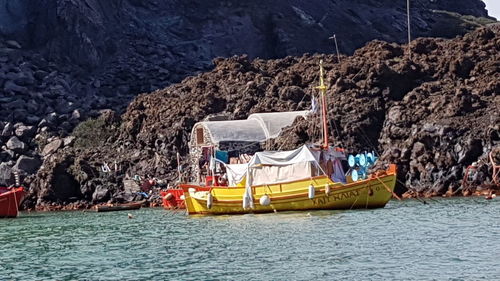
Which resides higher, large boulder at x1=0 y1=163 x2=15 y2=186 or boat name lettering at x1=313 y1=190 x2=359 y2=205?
large boulder at x1=0 y1=163 x2=15 y2=186

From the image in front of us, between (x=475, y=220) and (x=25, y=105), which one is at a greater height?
(x=25, y=105)

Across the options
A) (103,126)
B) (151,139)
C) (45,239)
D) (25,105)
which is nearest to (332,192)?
(45,239)

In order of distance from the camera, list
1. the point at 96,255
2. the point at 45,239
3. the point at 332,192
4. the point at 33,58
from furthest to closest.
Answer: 1. the point at 33,58
2. the point at 332,192
3. the point at 45,239
4. the point at 96,255

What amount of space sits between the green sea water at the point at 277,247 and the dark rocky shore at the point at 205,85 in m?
22.4

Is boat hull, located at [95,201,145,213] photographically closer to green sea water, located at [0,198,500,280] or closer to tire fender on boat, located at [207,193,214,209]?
green sea water, located at [0,198,500,280]

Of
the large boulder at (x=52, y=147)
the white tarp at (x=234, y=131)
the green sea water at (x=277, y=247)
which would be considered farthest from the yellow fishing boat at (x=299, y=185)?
the large boulder at (x=52, y=147)

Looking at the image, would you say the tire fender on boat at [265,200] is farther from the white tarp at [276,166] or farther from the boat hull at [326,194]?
the white tarp at [276,166]

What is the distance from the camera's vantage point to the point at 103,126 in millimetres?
124625

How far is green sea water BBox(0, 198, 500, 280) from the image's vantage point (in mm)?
40594

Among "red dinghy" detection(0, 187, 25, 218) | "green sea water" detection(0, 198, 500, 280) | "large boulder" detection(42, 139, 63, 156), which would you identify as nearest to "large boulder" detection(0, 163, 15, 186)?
"large boulder" detection(42, 139, 63, 156)

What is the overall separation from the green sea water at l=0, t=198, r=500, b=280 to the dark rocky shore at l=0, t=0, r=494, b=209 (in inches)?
883

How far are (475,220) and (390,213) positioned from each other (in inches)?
347

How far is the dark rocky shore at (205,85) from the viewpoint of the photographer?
95.1m

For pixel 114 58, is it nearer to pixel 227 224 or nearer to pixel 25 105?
pixel 25 105
